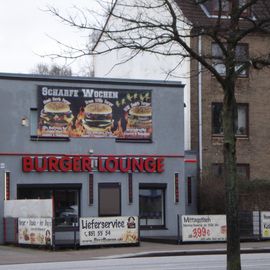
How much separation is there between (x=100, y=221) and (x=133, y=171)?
582 cm

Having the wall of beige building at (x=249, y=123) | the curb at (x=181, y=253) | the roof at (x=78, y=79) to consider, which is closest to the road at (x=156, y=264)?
the curb at (x=181, y=253)

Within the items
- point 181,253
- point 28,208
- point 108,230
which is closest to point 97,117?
point 28,208

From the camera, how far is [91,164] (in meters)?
32.0

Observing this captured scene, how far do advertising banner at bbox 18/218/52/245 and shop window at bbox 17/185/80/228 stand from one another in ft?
9.16

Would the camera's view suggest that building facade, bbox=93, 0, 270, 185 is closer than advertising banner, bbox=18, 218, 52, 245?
No

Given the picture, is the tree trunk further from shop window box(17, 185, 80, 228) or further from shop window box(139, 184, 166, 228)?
shop window box(139, 184, 166, 228)

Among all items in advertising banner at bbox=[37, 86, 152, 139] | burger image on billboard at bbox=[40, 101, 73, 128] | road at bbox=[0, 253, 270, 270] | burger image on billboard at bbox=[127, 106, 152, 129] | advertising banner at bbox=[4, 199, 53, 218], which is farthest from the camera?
burger image on billboard at bbox=[127, 106, 152, 129]

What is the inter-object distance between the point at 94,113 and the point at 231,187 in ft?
68.2

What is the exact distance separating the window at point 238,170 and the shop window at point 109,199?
5595mm

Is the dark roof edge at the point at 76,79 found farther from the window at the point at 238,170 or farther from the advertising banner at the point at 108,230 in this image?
the advertising banner at the point at 108,230

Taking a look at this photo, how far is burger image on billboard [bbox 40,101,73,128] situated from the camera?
31328mm

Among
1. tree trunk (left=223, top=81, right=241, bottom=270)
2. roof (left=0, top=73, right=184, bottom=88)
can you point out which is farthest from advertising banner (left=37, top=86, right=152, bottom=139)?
tree trunk (left=223, top=81, right=241, bottom=270)

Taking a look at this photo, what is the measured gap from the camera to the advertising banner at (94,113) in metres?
31.4

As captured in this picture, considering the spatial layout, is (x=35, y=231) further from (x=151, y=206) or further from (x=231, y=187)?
(x=231, y=187)
